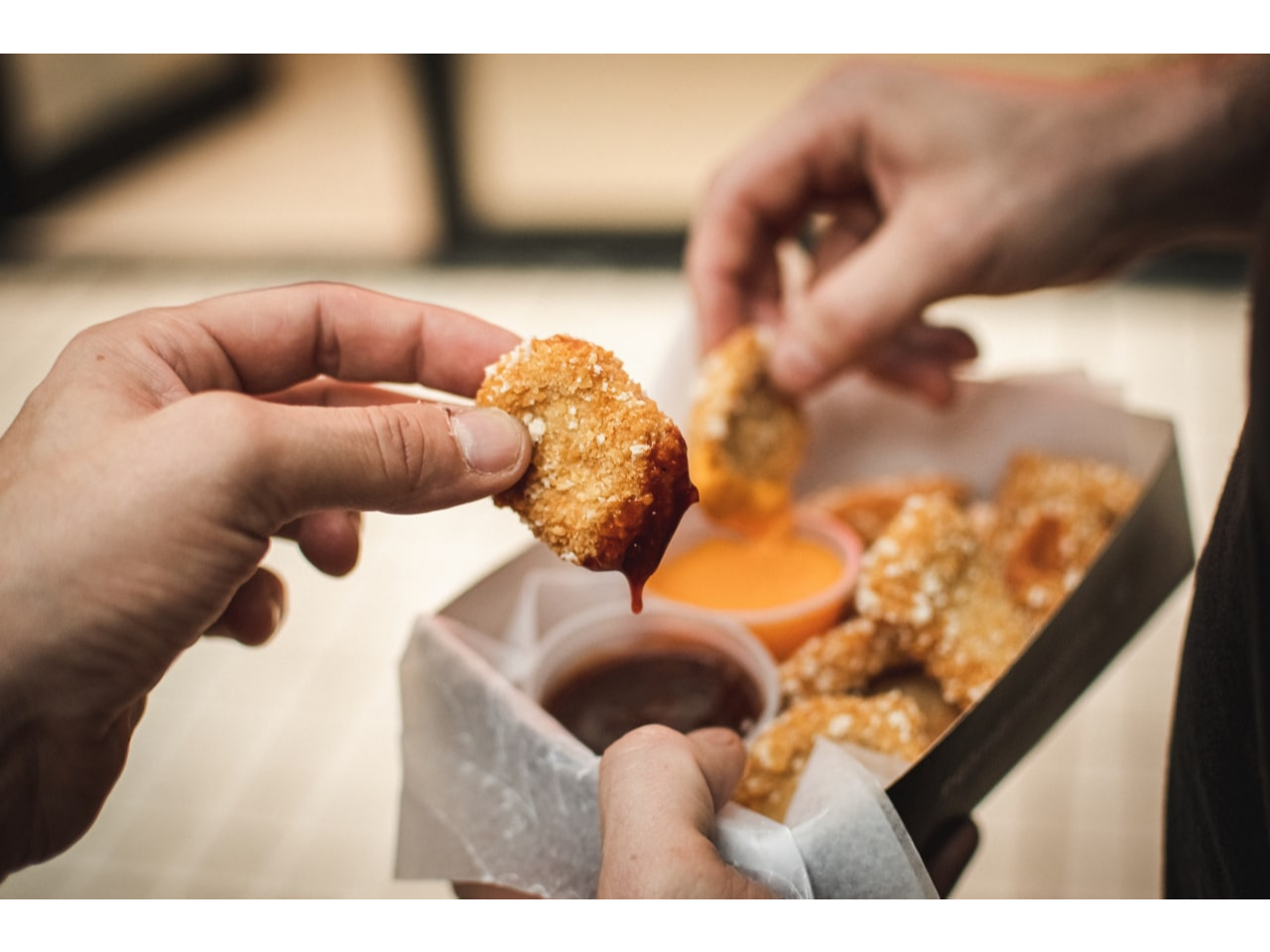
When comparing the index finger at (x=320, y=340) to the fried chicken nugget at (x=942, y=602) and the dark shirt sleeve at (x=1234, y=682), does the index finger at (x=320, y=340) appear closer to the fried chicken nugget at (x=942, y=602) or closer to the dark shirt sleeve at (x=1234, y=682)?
the fried chicken nugget at (x=942, y=602)

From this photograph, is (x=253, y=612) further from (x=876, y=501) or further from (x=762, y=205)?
(x=762, y=205)

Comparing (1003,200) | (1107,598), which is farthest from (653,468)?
(1003,200)

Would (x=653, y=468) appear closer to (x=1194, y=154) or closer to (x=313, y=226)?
(x=1194, y=154)

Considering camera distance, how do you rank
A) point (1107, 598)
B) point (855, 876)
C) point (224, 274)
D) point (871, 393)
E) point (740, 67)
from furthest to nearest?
point (224, 274) → point (740, 67) → point (871, 393) → point (1107, 598) → point (855, 876)

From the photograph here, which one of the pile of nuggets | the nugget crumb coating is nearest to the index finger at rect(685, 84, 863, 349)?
the pile of nuggets

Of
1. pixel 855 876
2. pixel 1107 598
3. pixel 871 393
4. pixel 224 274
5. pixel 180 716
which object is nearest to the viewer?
pixel 855 876

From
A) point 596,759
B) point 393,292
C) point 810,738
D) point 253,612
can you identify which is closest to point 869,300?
point 810,738

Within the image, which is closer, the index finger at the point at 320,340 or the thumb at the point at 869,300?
the index finger at the point at 320,340

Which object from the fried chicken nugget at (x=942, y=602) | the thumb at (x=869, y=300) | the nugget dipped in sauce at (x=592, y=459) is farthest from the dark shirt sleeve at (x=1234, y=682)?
the thumb at (x=869, y=300)
